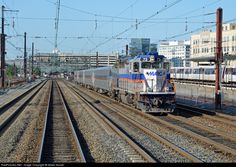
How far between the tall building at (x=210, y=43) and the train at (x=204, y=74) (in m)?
19.8

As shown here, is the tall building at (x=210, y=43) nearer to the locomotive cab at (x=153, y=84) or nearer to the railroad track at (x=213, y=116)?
the railroad track at (x=213, y=116)

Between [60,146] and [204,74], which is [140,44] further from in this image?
[60,146]

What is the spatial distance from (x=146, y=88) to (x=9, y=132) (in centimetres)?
887

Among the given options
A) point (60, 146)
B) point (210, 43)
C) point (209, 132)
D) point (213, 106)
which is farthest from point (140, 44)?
point (210, 43)

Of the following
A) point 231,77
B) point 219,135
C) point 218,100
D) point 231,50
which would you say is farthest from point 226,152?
point 231,50

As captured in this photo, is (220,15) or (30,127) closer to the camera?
(30,127)

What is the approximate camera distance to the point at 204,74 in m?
62.2

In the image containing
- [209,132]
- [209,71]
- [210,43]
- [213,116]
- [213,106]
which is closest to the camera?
[209,132]

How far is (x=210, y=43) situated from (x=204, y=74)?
145ft

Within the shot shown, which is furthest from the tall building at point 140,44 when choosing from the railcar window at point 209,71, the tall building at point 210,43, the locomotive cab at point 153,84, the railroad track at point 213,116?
the tall building at point 210,43

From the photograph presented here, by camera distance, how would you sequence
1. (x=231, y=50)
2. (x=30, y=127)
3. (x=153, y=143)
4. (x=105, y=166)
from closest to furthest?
(x=105, y=166)
(x=153, y=143)
(x=30, y=127)
(x=231, y=50)

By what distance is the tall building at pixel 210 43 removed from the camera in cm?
9594

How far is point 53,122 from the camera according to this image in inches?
804

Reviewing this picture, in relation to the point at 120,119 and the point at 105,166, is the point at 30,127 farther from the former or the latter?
the point at 105,166
